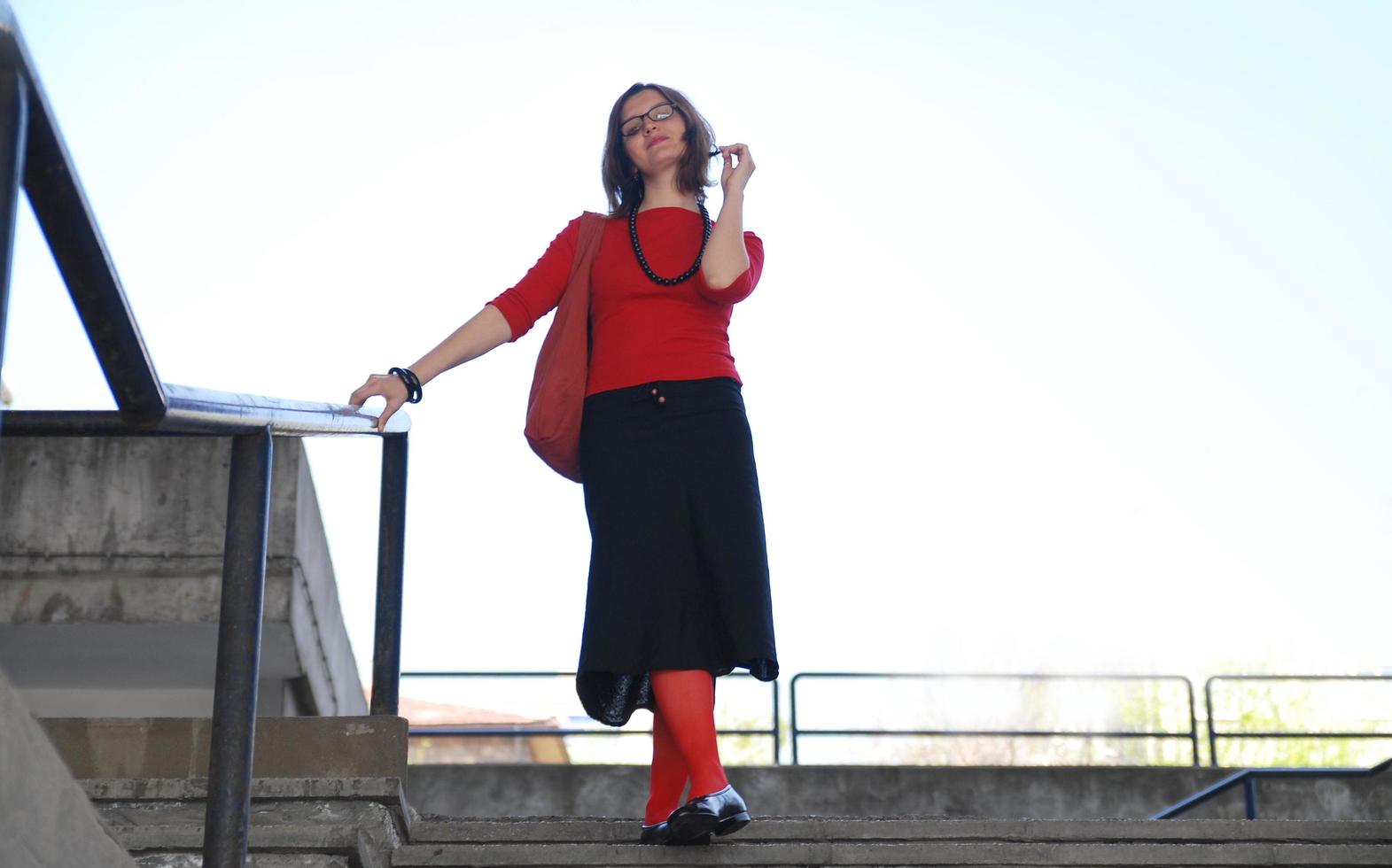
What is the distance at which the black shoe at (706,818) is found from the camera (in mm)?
3344

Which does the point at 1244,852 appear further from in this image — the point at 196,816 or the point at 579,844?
the point at 196,816

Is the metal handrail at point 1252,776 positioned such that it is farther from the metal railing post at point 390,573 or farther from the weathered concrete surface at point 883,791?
the metal railing post at point 390,573

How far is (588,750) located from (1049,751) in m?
7.58

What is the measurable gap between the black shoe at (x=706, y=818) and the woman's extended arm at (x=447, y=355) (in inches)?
41.0

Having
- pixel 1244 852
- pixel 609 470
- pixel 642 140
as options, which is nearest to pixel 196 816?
pixel 609 470

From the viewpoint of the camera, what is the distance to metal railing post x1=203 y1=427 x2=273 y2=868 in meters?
2.14

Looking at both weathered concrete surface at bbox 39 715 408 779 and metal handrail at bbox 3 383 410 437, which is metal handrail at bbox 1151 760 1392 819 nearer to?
weathered concrete surface at bbox 39 715 408 779

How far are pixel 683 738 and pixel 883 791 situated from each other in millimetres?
5256

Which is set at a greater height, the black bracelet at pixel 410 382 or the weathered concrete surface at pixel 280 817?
the black bracelet at pixel 410 382

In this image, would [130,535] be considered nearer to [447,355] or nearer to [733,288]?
[447,355]

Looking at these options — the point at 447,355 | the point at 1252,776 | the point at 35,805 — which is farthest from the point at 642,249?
the point at 1252,776

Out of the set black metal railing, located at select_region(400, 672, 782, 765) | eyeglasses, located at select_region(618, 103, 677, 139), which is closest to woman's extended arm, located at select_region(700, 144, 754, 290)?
eyeglasses, located at select_region(618, 103, 677, 139)

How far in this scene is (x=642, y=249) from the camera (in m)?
3.85

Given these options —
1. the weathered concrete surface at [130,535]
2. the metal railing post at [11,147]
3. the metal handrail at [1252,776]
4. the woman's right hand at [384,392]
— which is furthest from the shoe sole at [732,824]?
the metal handrail at [1252,776]
